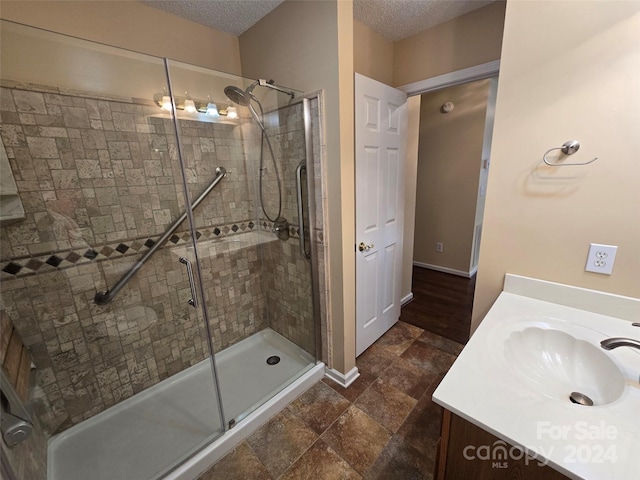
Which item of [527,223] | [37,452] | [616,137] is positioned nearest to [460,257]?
[527,223]

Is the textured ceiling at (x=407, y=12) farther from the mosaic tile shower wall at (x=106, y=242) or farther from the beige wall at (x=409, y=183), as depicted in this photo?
the mosaic tile shower wall at (x=106, y=242)

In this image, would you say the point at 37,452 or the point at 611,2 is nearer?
the point at 611,2

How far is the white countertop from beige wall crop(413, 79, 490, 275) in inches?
99.3

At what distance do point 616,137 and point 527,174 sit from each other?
29cm

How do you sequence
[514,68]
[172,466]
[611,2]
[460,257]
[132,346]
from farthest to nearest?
[460,257]
[132,346]
[172,466]
[514,68]
[611,2]

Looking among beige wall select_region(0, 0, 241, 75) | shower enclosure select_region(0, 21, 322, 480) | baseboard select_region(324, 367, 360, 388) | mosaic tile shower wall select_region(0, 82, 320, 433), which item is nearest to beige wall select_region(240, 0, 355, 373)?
baseboard select_region(324, 367, 360, 388)

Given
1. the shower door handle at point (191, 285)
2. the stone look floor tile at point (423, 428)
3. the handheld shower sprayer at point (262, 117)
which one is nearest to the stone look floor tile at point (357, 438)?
the stone look floor tile at point (423, 428)

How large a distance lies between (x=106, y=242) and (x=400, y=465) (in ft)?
6.82

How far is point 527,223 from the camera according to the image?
125 cm

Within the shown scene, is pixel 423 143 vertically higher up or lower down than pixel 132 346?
higher up

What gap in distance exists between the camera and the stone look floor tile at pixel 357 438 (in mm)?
1389

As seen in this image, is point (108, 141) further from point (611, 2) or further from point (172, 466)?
point (611, 2)

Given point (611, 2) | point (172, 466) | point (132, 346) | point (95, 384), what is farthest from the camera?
point (132, 346)

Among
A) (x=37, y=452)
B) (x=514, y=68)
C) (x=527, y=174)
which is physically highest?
(x=514, y=68)
